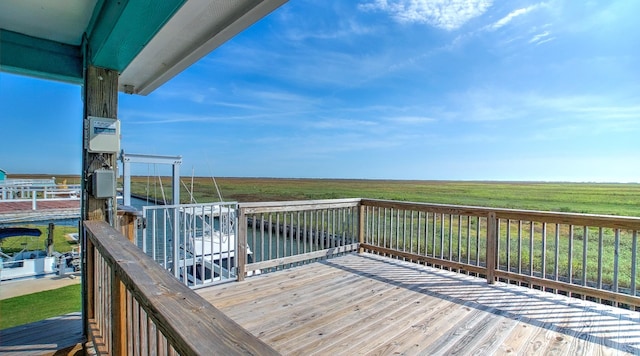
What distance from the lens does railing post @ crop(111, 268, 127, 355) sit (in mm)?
1393

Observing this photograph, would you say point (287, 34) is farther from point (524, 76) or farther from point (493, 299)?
point (493, 299)

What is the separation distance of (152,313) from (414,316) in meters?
2.57

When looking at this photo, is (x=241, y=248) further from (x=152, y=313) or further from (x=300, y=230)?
(x=152, y=313)

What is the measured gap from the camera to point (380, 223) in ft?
15.9

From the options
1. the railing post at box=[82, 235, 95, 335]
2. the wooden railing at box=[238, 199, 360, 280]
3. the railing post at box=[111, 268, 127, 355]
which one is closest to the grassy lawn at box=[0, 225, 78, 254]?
the wooden railing at box=[238, 199, 360, 280]

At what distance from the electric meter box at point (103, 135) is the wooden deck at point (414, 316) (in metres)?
1.78

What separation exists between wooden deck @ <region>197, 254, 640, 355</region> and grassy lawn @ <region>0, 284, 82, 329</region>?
4.42 m


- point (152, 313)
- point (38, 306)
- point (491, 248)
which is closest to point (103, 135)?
point (152, 313)

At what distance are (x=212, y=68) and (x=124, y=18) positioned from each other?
613 inches

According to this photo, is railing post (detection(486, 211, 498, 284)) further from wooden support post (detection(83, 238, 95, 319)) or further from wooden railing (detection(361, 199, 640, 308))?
wooden support post (detection(83, 238, 95, 319))

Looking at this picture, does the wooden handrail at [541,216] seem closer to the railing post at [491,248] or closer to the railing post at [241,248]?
the railing post at [491,248]

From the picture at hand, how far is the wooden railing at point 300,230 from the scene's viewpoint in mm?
3748

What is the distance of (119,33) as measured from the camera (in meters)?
1.66

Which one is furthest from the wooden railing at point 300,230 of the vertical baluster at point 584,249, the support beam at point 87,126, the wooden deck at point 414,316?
the vertical baluster at point 584,249
